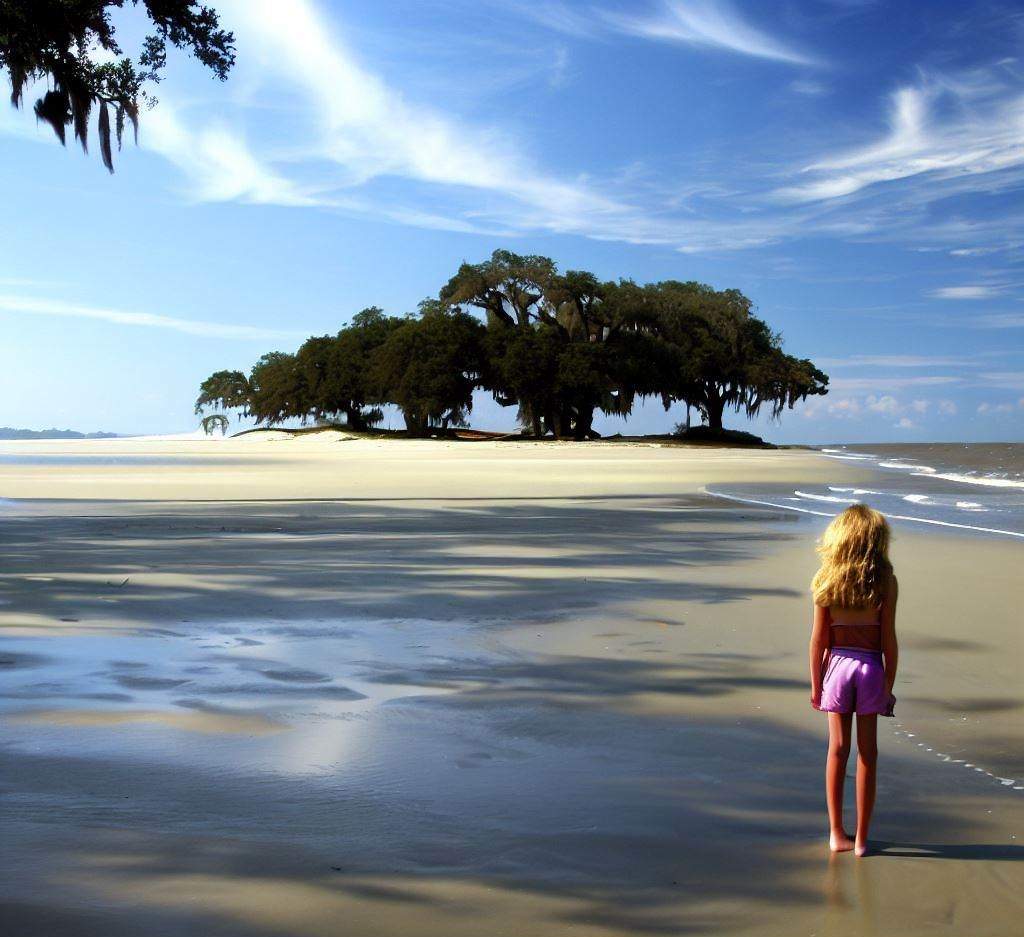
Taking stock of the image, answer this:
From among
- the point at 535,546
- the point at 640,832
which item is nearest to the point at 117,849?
the point at 640,832

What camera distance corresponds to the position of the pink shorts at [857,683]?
12.7 ft

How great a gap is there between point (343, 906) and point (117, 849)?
0.85 meters

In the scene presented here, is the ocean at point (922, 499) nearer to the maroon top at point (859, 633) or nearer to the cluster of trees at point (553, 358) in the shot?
the maroon top at point (859, 633)

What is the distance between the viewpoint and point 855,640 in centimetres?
392

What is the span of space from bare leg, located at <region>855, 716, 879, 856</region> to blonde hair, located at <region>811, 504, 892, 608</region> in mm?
399

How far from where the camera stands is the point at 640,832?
3912mm

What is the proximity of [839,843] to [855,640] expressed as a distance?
647 millimetres

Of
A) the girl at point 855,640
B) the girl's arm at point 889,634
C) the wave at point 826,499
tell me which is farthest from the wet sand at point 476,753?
the wave at point 826,499

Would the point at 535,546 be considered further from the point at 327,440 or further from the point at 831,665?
the point at 327,440

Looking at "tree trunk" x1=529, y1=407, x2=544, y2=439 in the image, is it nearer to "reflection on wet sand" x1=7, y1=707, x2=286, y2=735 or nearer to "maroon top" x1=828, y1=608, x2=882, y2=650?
"reflection on wet sand" x1=7, y1=707, x2=286, y2=735

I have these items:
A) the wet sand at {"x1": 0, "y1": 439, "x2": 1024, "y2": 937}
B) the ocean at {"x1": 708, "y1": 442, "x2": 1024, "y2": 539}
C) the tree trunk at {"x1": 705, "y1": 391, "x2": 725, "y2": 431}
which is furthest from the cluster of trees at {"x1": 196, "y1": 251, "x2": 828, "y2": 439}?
the wet sand at {"x1": 0, "y1": 439, "x2": 1024, "y2": 937}

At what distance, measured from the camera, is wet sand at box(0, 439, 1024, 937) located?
3.35 m

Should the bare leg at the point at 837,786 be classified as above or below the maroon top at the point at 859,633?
below

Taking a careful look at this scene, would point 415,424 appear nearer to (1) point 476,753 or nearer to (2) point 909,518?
(2) point 909,518
